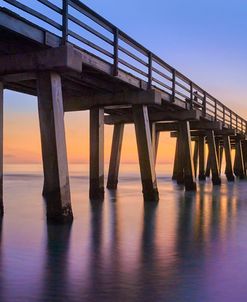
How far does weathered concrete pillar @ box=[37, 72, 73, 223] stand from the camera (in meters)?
9.95

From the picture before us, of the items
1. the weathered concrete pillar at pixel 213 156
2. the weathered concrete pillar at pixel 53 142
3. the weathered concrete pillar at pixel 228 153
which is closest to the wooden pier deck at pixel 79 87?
the weathered concrete pillar at pixel 53 142

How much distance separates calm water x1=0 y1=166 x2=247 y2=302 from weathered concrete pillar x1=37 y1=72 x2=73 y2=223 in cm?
67

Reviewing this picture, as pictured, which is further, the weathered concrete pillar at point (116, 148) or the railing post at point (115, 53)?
the weathered concrete pillar at point (116, 148)

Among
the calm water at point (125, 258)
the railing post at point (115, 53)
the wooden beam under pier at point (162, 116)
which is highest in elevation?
the railing post at point (115, 53)

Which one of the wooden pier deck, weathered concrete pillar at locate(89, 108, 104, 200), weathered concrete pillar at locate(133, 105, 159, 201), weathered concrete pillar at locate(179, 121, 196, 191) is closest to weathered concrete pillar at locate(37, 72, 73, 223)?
the wooden pier deck

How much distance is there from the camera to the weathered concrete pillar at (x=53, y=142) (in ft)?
32.6

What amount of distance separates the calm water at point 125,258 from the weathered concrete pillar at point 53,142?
67 cm

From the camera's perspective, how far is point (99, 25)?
11680 millimetres

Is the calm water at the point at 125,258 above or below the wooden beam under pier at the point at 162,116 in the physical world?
below

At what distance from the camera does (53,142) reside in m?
9.94

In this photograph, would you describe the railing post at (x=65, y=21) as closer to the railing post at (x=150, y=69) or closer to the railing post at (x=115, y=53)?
the railing post at (x=115, y=53)

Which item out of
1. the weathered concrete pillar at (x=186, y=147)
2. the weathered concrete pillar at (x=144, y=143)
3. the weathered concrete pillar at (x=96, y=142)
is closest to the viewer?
the weathered concrete pillar at (x=144, y=143)

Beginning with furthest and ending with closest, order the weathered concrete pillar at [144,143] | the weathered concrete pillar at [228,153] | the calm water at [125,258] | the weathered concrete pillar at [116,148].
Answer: the weathered concrete pillar at [228,153], the weathered concrete pillar at [116,148], the weathered concrete pillar at [144,143], the calm water at [125,258]

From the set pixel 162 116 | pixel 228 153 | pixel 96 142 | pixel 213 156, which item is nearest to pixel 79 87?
pixel 96 142
